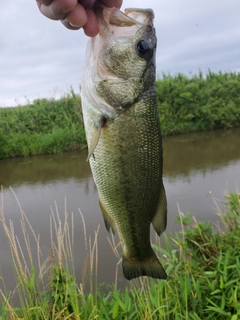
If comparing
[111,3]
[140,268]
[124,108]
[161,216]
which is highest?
[111,3]

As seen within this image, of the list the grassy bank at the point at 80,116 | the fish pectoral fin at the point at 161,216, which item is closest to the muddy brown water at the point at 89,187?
the grassy bank at the point at 80,116

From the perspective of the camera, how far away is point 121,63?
1.56 m

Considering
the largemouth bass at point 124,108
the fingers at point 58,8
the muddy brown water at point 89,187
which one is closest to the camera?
the fingers at point 58,8

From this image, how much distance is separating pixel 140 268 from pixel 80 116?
42.2 feet

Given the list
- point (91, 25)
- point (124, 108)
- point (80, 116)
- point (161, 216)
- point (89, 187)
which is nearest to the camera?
point (91, 25)

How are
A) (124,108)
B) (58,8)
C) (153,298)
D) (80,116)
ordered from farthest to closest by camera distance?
(80,116) → (153,298) → (124,108) → (58,8)

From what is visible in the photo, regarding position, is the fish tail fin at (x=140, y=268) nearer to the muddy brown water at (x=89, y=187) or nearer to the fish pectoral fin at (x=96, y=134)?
the fish pectoral fin at (x=96, y=134)

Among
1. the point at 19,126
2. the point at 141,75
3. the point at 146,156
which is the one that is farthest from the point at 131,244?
the point at 19,126

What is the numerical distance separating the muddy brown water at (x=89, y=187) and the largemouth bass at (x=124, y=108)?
172 centimetres

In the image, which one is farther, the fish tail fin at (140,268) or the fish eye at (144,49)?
the fish tail fin at (140,268)

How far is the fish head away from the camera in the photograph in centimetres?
150

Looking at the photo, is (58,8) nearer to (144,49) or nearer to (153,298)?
(144,49)

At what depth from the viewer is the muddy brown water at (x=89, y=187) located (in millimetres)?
5465

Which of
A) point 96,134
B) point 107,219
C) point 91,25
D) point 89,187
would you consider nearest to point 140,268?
point 107,219
